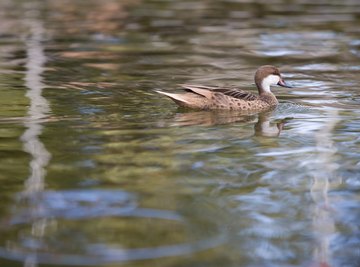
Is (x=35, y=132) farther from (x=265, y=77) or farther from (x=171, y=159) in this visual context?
(x=265, y=77)

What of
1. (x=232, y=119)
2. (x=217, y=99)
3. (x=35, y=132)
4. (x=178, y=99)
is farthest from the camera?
(x=217, y=99)

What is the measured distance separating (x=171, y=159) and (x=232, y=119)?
2518 mm

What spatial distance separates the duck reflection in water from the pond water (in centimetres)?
3

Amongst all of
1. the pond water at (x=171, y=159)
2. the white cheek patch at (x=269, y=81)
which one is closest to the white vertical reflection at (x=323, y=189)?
the pond water at (x=171, y=159)

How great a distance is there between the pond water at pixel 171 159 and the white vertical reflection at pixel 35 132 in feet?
0.08

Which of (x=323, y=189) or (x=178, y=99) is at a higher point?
(x=323, y=189)

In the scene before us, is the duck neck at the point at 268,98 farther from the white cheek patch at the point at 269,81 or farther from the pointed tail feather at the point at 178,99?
the pointed tail feather at the point at 178,99

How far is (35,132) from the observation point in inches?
409

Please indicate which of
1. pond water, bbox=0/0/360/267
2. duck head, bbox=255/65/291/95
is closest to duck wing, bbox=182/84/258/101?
pond water, bbox=0/0/360/267

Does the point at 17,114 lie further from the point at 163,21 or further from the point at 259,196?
the point at 163,21

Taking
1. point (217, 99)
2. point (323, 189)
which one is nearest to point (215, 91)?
point (217, 99)

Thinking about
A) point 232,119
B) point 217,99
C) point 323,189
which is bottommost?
point 232,119

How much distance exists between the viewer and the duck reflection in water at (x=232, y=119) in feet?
35.9

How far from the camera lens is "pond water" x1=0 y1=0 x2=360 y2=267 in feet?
21.9
